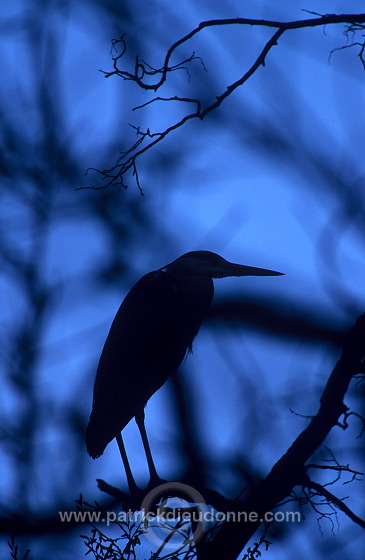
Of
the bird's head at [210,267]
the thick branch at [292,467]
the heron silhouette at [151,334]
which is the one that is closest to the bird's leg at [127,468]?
the heron silhouette at [151,334]

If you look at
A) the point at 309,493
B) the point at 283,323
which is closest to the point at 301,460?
the point at 309,493

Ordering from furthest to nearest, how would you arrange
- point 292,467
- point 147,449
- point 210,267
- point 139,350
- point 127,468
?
point 210,267, point 139,350, point 147,449, point 127,468, point 292,467

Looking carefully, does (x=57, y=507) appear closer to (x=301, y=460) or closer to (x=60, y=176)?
(x=301, y=460)

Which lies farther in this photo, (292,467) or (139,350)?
(139,350)

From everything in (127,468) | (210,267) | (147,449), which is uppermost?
(210,267)

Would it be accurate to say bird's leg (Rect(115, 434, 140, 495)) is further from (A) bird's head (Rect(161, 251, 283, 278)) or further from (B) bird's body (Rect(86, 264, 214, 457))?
(A) bird's head (Rect(161, 251, 283, 278))

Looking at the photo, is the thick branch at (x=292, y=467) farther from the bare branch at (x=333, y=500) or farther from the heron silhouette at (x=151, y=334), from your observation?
the heron silhouette at (x=151, y=334)

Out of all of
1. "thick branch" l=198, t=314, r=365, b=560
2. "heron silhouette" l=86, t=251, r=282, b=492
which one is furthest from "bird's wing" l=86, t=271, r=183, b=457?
"thick branch" l=198, t=314, r=365, b=560

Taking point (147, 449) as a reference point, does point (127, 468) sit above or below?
below

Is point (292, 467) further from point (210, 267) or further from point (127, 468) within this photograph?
point (210, 267)

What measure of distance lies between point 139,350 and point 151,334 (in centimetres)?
12

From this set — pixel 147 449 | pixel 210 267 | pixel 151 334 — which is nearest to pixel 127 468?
pixel 147 449

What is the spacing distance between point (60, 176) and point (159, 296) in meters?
0.95

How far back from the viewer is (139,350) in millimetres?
3684
